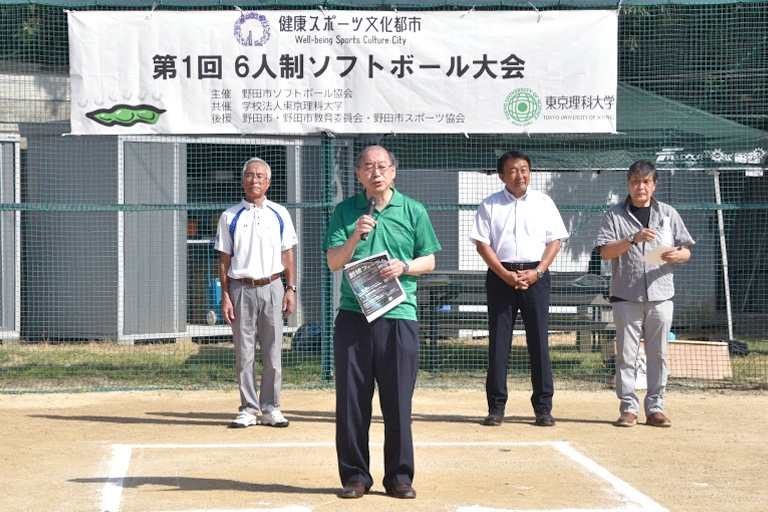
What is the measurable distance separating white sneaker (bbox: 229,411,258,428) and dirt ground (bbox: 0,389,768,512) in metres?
0.09

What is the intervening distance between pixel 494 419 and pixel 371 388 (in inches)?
107

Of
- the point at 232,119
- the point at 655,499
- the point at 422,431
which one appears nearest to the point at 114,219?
the point at 232,119

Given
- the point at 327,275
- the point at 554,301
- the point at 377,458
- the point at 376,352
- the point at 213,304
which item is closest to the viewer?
the point at 376,352

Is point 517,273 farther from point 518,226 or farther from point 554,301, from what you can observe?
point 554,301

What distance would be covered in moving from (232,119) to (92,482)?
4.76m

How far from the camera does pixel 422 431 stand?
7.62m

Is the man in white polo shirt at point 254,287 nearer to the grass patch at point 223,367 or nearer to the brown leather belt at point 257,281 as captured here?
the brown leather belt at point 257,281

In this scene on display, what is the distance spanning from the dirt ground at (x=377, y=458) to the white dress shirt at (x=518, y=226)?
1414mm

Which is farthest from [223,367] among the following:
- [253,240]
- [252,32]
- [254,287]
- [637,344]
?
[637,344]

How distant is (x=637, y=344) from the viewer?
7832 mm

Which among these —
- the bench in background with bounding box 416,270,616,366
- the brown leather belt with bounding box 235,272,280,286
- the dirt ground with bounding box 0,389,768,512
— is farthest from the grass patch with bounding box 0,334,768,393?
the brown leather belt with bounding box 235,272,280,286

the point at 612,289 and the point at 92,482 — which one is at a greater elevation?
the point at 612,289

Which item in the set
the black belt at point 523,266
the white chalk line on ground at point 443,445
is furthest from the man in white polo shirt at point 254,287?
the black belt at point 523,266

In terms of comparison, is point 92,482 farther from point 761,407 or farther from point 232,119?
point 761,407
